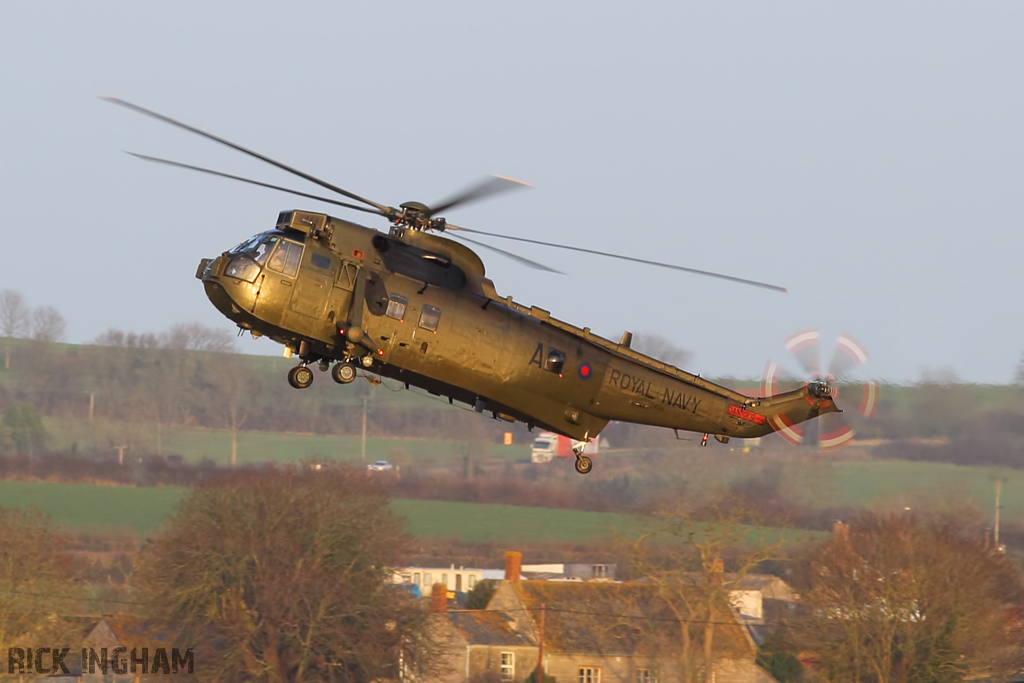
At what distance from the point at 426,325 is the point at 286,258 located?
318cm

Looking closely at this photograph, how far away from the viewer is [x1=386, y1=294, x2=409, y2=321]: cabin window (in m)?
29.0

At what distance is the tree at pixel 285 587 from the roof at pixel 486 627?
360 cm

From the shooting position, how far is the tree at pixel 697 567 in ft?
223

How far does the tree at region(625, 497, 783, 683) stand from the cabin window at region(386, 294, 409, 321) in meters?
39.7

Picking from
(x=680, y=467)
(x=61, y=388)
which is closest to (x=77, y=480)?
(x=61, y=388)

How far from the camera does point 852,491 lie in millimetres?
79375

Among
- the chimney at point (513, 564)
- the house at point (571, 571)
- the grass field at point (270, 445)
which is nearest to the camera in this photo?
the chimney at point (513, 564)

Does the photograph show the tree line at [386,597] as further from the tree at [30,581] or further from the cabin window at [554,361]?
the cabin window at [554,361]

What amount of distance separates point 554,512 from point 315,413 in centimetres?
1965

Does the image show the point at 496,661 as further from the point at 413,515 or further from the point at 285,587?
the point at 413,515

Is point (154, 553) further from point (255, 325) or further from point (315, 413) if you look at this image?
point (255, 325)

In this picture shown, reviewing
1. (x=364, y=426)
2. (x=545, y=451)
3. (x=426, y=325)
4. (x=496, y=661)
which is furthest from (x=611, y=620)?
(x=426, y=325)

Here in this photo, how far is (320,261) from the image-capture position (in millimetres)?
28859

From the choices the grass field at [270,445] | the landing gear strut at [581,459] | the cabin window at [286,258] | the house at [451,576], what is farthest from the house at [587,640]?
the cabin window at [286,258]
